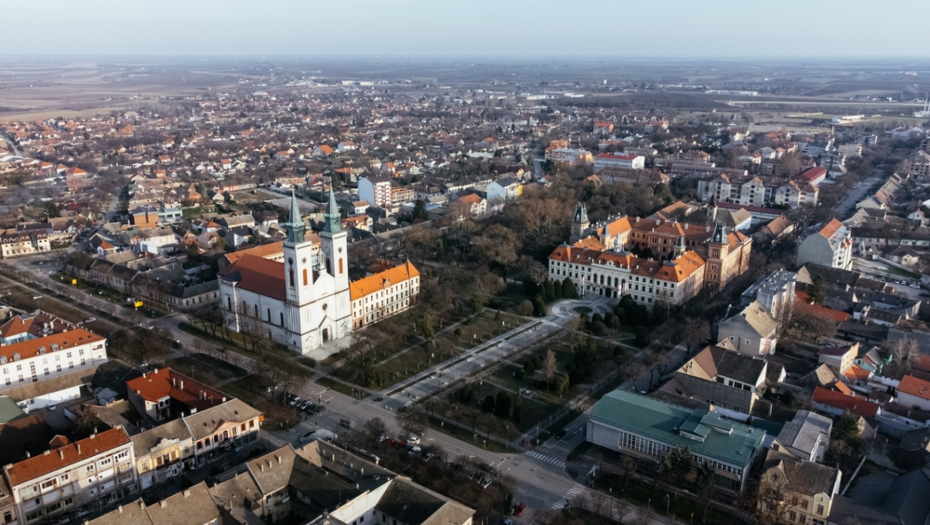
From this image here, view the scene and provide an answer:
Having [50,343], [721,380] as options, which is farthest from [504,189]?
[50,343]

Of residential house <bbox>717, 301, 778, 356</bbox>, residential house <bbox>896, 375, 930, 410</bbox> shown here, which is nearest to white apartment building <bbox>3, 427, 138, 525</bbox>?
residential house <bbox>717, 301, 778, 356</bbox>

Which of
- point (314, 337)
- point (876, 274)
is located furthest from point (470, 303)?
point (876, 274)

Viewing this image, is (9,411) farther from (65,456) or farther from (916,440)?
(916,440)

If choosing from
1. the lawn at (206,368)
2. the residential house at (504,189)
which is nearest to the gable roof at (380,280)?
the lawn at (206,368)

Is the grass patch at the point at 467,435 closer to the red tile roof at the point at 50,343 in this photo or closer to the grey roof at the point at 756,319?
the grey roof at the point at 756,319

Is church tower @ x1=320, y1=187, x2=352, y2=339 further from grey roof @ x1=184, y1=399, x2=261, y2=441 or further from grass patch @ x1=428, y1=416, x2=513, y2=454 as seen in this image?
grass patch @ x1=428, y1=416, x2=513, y2=454
